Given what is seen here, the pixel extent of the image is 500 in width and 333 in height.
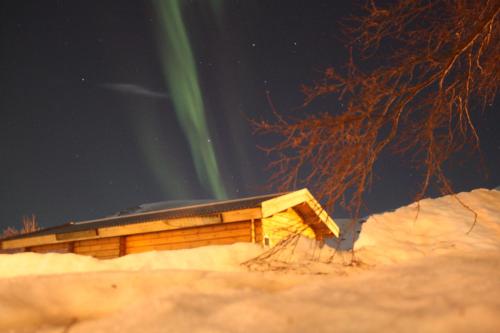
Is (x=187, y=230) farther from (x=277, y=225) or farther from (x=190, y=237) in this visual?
(x=277, y=225)

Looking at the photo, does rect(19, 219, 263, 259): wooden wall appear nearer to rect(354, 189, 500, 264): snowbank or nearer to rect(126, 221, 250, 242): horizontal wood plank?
rect(126, 221, 250, 242): horizontal wood plank

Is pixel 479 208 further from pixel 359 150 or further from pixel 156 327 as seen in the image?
pixel 156 327

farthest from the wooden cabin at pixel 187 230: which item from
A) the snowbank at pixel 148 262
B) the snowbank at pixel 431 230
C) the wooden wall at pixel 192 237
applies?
the snowbank at pixel 148 262

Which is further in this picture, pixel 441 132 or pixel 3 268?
pixel 3 268

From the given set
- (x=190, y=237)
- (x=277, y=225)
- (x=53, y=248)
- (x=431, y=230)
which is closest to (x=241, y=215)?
(x=190, y=237)

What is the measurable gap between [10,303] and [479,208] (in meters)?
7.39

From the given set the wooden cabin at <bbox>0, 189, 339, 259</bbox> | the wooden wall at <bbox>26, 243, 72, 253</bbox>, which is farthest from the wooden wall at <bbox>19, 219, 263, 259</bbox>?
the wooden wall at <bbox>26, 243, 72, 253</bbox>

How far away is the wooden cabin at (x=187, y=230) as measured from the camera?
10414mm

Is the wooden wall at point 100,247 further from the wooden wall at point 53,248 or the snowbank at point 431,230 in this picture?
the snowbank at point 431,230

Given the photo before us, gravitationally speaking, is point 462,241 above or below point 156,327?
below

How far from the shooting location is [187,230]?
11469 mm

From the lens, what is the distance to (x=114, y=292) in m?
2.12

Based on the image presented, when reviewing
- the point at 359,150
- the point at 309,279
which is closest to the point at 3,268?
the point at 309,279

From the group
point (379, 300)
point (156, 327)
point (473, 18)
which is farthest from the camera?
point (473, 18)
